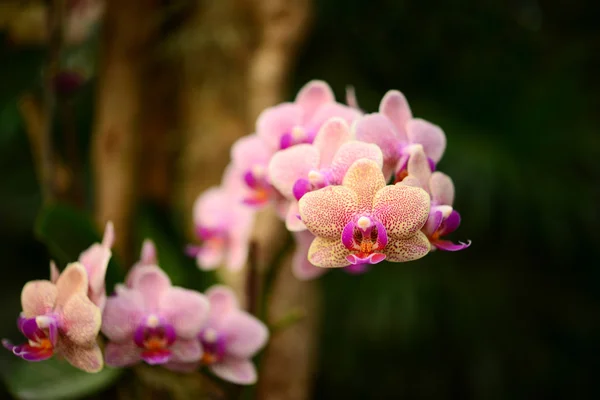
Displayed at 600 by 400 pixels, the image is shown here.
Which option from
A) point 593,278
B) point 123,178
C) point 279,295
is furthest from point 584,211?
point 123,178

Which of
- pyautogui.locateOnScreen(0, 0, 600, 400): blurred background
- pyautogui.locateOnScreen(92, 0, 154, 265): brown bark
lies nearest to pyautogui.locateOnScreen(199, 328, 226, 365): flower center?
pyautogui.locateOnScreen(92, 0, 154, 265): brown bark

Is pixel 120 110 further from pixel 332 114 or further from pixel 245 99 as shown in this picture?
pixel 332 114

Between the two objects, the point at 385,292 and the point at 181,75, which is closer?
the point at 181,75

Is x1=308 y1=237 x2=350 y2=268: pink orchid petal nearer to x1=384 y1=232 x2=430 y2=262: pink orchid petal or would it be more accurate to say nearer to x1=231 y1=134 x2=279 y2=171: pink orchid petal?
x1=384 y1=232 x2=430 y2=262: pink orchid petal

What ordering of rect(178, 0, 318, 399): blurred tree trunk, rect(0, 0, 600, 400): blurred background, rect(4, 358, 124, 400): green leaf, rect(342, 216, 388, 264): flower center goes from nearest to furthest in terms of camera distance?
rect(342, 216, 388, 264): flower center < rect(4, 358, 124, 400): green leaf < rect(178, 0, 318, 399): blurred tree trunk < rect(0, 0, 600, 400): blurred background

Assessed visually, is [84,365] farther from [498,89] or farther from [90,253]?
[498,89]

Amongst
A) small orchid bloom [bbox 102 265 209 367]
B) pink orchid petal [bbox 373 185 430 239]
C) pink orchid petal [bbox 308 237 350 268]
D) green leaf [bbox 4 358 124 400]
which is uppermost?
pink orchid petal [bbox 373 185 430 239]

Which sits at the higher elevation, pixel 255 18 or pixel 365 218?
pixel 255 18
